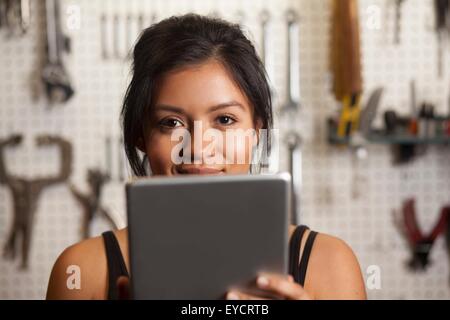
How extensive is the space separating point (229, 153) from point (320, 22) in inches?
41.6

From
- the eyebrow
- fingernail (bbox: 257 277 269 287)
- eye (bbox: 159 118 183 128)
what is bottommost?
fingernail (bbox: 257 277 269 287)

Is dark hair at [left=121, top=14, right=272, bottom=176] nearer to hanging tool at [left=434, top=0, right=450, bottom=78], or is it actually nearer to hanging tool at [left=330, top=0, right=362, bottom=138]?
hanging tool at [left=330, top=0, right=362, bottom=138]

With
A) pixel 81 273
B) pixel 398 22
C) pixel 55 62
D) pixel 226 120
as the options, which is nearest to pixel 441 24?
pixel 398 22

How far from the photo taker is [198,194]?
481mm

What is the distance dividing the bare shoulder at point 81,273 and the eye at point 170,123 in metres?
0.19

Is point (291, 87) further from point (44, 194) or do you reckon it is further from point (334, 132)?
point (44, 194)

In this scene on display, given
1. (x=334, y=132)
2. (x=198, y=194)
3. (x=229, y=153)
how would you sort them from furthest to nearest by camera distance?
(x=334, y=132) < (x=229, y=153) < (x=198, y=194)

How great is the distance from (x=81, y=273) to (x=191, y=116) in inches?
10.2

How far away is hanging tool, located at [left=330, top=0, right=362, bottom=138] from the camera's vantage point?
5.09ft

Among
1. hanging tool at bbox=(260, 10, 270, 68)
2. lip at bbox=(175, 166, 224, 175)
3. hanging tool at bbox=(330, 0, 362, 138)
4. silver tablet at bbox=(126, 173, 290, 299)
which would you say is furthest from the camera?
hanging tool at bbox=(260, 10, 270, 68)

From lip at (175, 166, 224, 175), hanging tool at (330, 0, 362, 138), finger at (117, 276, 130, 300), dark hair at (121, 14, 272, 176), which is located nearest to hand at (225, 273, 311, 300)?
finger at (117, 276, 130, 300)

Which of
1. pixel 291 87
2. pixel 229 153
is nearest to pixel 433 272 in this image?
pixel 291 87

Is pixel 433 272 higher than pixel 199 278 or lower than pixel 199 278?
lower

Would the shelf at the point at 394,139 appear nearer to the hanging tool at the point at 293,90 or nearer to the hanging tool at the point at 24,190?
the hanging tool at the point at 293,90
